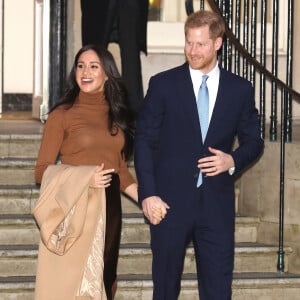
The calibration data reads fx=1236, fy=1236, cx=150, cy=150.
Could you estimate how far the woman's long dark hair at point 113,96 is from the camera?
675 cm

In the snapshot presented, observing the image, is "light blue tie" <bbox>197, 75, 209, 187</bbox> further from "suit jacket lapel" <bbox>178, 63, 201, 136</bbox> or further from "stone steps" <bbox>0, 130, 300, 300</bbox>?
"stone steps" <bbox>0, 130, 300, 300</bbox>

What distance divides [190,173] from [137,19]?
12.4ft

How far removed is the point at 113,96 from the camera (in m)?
6.80

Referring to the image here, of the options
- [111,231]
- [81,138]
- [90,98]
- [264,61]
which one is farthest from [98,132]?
[264,61]

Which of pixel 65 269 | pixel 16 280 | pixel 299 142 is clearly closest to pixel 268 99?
pixel 299 142

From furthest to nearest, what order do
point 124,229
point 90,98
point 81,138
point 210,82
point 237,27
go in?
point 237,27 → point 124,229 → point 90,98 → point 81,138 → point 210,82

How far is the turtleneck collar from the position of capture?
677 centimetres

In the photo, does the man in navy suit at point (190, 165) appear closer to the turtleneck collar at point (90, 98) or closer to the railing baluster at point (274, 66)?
the turtleneck collar at point (90, 98)

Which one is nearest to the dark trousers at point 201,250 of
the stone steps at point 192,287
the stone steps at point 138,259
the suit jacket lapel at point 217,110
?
the suit jacket lapel at point 217,110

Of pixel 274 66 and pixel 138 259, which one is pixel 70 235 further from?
pixel 274 66

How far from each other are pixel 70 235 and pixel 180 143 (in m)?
0.83

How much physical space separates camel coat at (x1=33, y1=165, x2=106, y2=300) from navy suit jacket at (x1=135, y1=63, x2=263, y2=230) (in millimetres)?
453

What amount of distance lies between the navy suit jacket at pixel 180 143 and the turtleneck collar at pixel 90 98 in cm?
55

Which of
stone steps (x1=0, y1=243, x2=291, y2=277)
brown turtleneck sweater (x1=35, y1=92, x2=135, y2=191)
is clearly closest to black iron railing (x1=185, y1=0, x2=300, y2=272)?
stone steps (x1=0, y1=243, x2=291, y2=277)
